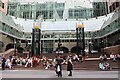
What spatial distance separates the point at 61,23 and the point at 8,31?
24.0 m

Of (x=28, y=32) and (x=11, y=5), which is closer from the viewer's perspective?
(x=28, y=32)

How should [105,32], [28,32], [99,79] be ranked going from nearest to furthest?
[99,79] → [105,32] → [28,32]

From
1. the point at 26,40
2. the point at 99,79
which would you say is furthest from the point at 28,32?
the point at 99,79

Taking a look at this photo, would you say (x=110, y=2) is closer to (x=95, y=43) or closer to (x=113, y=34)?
(x=95, y=43)

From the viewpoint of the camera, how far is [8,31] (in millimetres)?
66938

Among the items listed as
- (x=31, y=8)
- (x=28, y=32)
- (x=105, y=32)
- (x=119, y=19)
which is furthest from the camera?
(x=31, y=8)

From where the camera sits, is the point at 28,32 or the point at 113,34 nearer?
the point at 113,34

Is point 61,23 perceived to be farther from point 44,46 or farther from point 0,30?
point 0,30

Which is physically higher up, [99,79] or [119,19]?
[119,19]

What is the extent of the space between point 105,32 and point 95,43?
712 centimetres

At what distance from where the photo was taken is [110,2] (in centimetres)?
8612

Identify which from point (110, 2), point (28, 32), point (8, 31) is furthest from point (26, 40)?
point (110, 2)

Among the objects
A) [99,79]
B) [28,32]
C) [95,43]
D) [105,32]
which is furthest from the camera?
[28,32]

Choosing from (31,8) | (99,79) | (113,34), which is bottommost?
(99,79)
